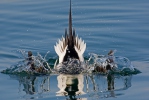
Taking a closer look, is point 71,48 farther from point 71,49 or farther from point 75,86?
point 75,86

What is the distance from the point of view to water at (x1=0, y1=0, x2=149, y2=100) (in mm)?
10367

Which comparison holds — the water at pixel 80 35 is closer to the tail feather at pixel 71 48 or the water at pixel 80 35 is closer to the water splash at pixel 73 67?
the water splash at pixel 73 67

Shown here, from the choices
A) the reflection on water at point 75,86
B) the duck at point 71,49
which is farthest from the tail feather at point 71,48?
the reflection on water at point 75,86

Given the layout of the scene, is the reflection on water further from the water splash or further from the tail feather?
the tail feather

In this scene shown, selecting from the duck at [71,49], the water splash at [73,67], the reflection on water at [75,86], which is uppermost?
the duck at [71,49]

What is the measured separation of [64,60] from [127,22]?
3028mm

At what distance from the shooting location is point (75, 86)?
10.7m

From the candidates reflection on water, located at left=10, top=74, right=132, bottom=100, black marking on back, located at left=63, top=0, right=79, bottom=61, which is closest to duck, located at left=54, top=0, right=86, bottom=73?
black marking on back, located at left=63, top=0, right=79, bottom=61

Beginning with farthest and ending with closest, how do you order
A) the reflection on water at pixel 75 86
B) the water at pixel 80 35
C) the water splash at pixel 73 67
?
the water splash at pixel 73 67
the water at pixel 80 35
the reflection on water at pixel 75 86

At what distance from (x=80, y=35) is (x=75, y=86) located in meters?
2.78

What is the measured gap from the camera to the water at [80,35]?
34.0 ft

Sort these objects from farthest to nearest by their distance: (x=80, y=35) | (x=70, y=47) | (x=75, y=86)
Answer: (x=80, y=35) < (x=70, y=47) < (x=75, y=86)

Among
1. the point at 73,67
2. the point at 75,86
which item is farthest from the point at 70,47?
the point at 75,86

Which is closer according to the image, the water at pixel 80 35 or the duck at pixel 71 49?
the water at pixel 80 35
